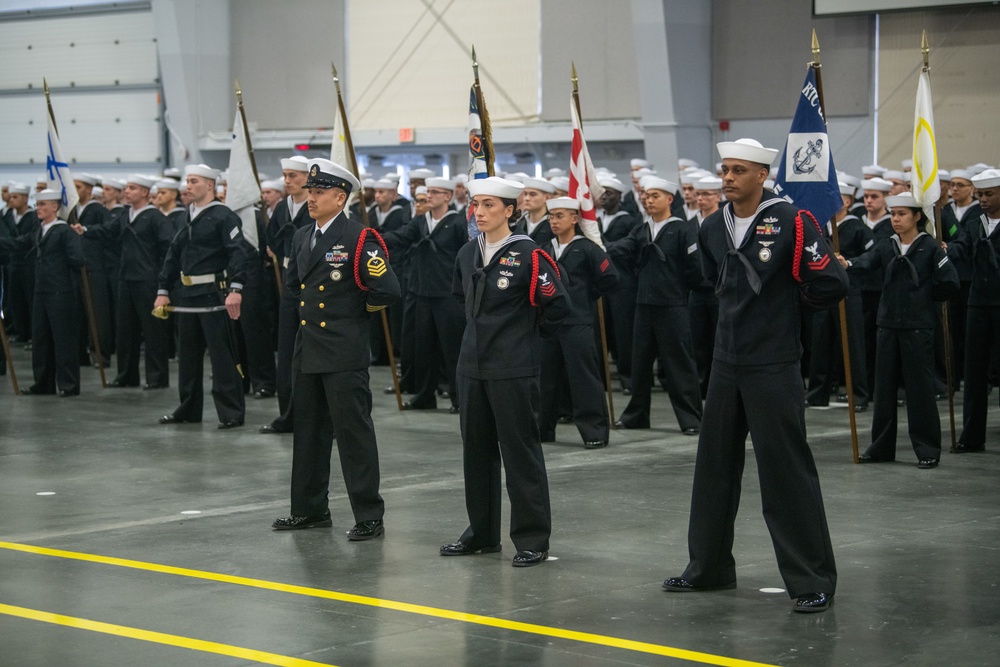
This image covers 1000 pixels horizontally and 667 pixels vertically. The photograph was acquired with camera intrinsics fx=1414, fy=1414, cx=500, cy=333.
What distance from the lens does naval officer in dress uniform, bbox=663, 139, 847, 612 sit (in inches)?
244

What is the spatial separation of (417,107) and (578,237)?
Result: 13.2 meters

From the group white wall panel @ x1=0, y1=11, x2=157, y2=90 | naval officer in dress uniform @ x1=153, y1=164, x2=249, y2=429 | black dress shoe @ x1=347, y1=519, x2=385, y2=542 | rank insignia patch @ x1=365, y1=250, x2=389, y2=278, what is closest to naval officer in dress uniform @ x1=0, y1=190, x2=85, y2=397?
naval officer in dress uniform @ x1=153, y1=164, x2=249, y2=429

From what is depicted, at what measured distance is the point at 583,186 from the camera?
11328 mm

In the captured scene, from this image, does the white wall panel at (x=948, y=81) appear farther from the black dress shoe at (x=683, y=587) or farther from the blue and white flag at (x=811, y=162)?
the black dress shoe at (x=683, y=587)

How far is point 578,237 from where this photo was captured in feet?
36.6

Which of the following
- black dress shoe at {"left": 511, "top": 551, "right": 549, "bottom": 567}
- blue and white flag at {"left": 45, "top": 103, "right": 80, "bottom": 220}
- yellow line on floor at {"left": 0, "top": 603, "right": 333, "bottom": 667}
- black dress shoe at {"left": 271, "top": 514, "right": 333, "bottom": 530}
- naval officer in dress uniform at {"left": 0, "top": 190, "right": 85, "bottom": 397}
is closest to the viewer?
yellow line on floor at {"left": 0, "top": 603, "right": 333, "bottom": 667}

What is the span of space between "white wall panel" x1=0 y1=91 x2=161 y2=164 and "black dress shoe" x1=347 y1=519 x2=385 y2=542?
63.9 ft

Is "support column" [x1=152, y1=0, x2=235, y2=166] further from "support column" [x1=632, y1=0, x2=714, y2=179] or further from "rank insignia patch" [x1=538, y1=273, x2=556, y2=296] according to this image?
"rank insignia patch" [x1=538, y1=273, x2=556, y2=296]

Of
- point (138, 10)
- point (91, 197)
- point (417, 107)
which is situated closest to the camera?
point (91, 197)

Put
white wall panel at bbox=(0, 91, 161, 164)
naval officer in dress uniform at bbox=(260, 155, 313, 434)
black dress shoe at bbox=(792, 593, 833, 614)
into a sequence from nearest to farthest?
black dress shoe at bbox=(792, 593, 833, 614) < naval officer in dress uniform at bbox=(260, 155, 313, 434) < white wall panel at bbox=(0, 91, 161, 164)

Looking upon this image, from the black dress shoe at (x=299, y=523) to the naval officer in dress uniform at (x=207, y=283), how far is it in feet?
13.4

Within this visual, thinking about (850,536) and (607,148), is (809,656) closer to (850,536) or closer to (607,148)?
(850,536)

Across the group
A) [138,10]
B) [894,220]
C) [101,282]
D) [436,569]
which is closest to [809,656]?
[436,569]

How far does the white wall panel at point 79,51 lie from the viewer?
2608 centimetres
